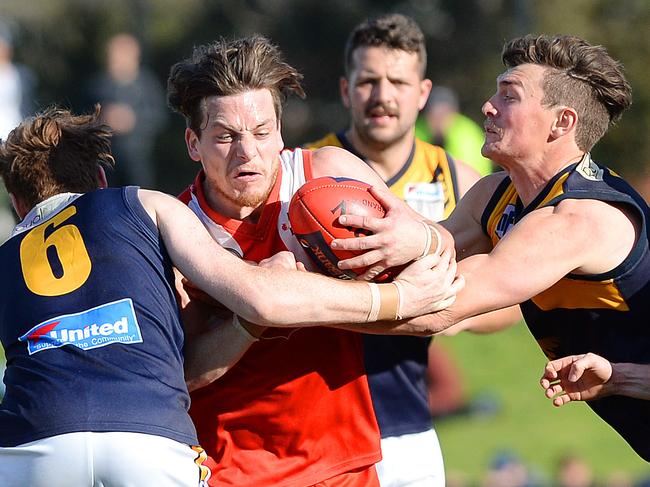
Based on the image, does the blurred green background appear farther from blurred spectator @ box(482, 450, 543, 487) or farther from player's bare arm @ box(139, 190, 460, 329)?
player's bare arm @ box(139, 190, 460, 329)

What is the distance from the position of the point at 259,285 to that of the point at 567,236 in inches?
45.9

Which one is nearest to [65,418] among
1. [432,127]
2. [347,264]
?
[347,264]

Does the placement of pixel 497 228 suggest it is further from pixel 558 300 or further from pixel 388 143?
pixel 388 143

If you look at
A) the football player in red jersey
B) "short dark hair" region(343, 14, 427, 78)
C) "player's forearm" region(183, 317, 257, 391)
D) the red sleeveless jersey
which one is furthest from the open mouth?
"short dark hair" region(343, 14, 427, 78)

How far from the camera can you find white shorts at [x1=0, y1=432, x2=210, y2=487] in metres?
3.79

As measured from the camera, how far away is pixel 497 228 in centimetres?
487

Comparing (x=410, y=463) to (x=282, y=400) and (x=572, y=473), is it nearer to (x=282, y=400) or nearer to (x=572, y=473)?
(x=282, y=400)

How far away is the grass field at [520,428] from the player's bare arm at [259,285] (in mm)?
6078

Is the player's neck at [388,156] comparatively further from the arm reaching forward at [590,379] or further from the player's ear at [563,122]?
the arm reaching forward at [590,379]

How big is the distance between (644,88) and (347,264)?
411 inches

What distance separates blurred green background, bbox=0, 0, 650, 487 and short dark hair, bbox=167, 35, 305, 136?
6237mm

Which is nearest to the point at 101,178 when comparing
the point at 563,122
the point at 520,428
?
the point at 563,122

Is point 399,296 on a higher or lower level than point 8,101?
lower

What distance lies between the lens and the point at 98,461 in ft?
12.4
